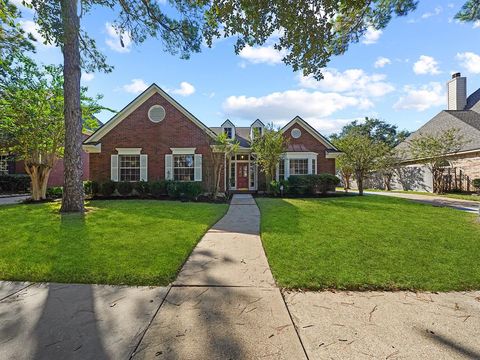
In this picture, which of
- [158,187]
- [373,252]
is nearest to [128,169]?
[158,187]

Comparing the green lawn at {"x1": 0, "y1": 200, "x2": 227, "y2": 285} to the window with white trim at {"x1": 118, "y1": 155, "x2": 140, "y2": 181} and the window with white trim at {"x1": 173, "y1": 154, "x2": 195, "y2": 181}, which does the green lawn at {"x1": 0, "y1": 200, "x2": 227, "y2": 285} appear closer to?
the window with white trim at {"x1": 118, "y1": 155, "x2": 140, "y2": 181}

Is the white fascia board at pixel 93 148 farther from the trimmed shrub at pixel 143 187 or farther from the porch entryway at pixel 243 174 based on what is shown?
the porch entryway at pixel 243 174

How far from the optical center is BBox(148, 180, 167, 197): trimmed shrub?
14.1m

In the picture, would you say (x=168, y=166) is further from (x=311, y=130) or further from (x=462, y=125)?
(x=462, y=125)

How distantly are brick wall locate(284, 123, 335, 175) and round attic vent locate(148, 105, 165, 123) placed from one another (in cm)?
920

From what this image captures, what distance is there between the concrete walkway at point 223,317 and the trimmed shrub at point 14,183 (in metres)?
23.2

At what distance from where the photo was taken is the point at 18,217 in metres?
7.92

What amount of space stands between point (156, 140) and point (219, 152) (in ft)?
13.6

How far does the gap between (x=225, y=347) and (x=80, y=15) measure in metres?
11.2

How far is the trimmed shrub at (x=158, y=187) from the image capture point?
14.1 metres

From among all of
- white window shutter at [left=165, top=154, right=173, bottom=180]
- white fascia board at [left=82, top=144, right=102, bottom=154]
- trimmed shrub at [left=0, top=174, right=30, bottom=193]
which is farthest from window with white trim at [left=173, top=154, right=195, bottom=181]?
trimmed shrub at [left=0, top=174, right=30, bottom=193]

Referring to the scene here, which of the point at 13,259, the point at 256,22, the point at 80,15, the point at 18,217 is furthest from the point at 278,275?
the point at 80,15

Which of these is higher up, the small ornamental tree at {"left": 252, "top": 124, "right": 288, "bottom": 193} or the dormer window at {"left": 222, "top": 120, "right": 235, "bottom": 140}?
the dormer window at {"left": 222, "top": 120, "right": 235, "bottom": 140}

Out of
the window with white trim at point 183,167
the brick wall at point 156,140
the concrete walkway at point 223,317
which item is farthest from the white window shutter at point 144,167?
the concrete walkway at point 223,317
